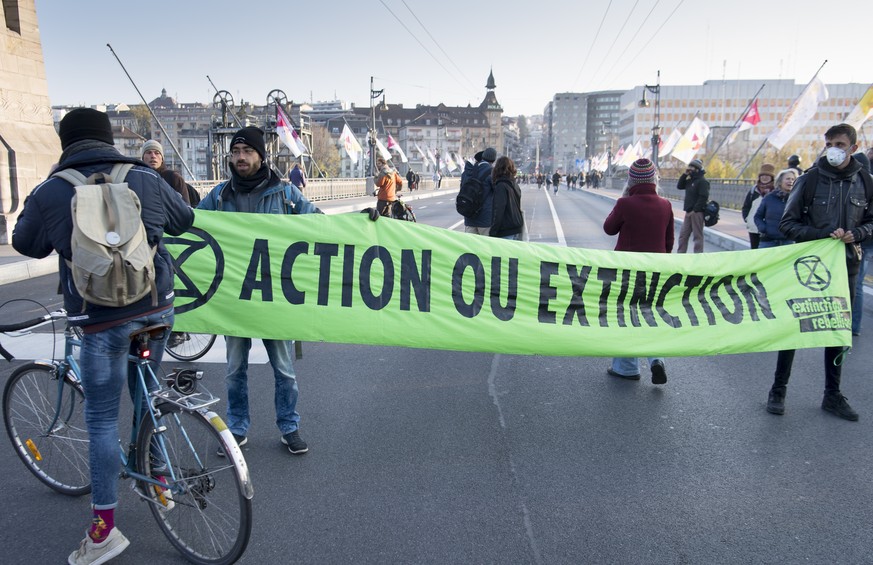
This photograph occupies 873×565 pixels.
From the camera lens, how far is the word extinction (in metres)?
4.76

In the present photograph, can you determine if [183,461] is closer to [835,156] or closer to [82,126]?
[82,126]

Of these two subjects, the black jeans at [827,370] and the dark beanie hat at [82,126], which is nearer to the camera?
the dark beanie hat at [82,126]

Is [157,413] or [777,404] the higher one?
[157,413]

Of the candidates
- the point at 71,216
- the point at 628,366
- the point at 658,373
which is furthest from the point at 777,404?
the point at 71,216

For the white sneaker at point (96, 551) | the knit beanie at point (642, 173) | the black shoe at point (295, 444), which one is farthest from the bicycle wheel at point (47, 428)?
the knit beanie at point (642, 173)

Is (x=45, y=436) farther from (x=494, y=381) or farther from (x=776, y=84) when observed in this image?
(x=776, y=84)

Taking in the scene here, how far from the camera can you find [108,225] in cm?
292

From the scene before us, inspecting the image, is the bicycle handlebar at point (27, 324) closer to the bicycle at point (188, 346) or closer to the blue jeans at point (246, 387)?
A: the blue jeans at point (246, 387)

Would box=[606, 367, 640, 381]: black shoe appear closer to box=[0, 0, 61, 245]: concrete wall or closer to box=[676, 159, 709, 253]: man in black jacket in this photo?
box=[676, 159, 709, 253]: man in black jacket

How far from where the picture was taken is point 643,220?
5926 millimetres

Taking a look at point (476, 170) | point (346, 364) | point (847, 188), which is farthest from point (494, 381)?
point (476, 170)

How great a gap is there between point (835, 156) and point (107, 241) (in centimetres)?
488

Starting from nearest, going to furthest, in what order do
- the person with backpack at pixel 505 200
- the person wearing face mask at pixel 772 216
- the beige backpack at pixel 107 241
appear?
the beige backpack at pixel 107 241 → the person wearing face mask at pixel 772 216 → the person with backpack at pixel 505 200

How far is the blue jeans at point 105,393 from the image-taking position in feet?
10.2
